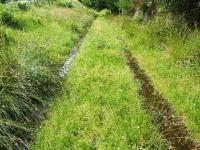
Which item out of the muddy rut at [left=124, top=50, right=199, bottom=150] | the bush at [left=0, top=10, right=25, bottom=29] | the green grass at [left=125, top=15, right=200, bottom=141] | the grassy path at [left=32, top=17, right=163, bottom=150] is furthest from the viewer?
the bush at [left=0, top=10, right=25, bottom=29]

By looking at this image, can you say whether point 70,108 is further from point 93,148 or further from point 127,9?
point 127,9

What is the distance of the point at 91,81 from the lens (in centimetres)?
1333

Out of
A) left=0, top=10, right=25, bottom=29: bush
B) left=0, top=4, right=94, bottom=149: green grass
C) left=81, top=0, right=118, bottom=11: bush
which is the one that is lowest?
left=81, top=0, right=118, bottom=11: bush

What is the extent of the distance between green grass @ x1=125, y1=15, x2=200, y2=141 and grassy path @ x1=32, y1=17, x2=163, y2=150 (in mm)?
1020

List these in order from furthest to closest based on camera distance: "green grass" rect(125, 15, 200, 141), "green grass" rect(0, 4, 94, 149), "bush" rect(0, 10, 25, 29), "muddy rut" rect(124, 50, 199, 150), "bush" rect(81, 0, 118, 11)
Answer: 1. "bush" rect(81, 0, 118, 11)
2. "bush" rect(0, 10, 25, 29)
3. "green grass" rect(125, 15, 200, 141)
4. "muddy rut" rect(124, 50, 199, 150)
5. "green grass" rect(0, 4, 94, 149)

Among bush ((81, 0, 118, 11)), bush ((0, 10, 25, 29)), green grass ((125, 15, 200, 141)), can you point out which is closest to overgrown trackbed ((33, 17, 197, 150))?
green grass ((125, 15, 200, 141))

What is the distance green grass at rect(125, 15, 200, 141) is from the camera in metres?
11.2

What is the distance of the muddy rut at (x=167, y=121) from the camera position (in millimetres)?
9078

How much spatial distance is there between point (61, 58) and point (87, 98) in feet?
18.5

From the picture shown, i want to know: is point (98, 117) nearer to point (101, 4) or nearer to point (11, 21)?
point (11, 21)

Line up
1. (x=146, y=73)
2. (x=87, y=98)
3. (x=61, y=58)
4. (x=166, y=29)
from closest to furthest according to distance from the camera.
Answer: (x=87, y=98)
(x=146, y=73)
(x=61, y=58)
(x=166, y=29)

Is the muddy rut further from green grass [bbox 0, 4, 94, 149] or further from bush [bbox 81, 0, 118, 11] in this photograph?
bush [bbox 81, 0, 118, 11]

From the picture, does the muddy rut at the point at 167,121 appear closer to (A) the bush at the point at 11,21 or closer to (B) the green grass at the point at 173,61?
(B) the green grass at the point at 173,61

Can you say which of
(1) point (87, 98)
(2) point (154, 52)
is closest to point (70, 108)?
(1) point (87, 98)
